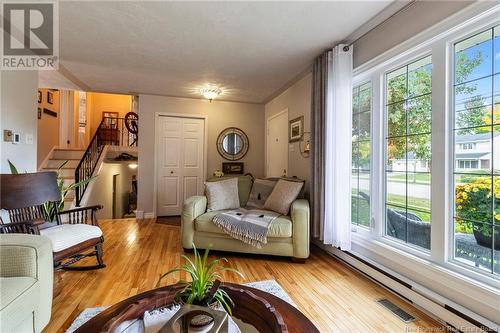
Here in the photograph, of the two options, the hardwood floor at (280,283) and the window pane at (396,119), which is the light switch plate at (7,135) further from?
the window pane at (396,119)

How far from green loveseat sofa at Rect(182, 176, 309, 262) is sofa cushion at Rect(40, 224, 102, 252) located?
3.06 ft

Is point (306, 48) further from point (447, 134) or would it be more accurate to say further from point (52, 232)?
point (52, 232)

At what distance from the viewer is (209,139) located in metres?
4.86

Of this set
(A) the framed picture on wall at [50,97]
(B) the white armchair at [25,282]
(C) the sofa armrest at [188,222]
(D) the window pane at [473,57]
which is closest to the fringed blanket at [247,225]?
(C) the sofa armrest at [188,222]

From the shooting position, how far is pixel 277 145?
441 cm

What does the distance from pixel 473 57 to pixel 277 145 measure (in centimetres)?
302

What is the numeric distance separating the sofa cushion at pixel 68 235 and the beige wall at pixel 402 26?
312 cm

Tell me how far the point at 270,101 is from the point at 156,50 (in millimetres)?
2568

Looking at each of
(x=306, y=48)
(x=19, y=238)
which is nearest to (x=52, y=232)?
(x=19, y=238)

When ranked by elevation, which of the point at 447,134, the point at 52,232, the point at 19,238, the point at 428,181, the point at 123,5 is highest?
the point at 123,5

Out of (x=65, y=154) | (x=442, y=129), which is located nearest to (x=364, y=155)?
(x=442, y=129)

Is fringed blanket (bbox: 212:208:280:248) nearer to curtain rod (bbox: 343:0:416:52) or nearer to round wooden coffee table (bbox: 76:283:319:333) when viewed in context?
round wooden coffee table (bbox: 76:283:319:333)

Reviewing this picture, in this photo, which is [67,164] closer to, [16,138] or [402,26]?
[16,138]

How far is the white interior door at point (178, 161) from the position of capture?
4605 mm
